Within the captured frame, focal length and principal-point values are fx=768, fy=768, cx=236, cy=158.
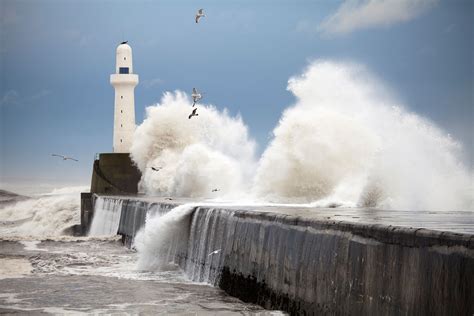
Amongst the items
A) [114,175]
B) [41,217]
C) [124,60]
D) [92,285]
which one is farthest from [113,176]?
[92,285]

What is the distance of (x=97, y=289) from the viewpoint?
10.9 metres

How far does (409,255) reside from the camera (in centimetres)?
604

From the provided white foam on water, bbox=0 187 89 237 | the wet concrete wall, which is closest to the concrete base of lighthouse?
the wet concrete wall

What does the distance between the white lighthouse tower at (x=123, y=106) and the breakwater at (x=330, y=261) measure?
891 inches

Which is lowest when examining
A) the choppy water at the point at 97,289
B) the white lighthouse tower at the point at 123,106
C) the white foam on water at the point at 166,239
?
the choppy water at the point at 97,289

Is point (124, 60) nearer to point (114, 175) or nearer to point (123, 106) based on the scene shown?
point (123, 106)

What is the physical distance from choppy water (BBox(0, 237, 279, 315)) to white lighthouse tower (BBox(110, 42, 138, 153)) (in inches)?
741

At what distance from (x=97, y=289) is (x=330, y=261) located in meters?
4.62

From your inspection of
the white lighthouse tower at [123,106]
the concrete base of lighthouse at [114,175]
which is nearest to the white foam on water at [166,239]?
the concrete base of lighthouse at [114,175]

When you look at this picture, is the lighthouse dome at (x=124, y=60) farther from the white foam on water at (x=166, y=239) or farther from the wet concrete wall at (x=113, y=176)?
the white foam on water at (x=166, y=239)

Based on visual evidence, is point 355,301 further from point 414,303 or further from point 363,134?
point 363,134

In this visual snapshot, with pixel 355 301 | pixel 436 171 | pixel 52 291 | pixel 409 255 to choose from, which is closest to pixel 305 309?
pixel 355 301

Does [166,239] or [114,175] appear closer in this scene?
[166,239]

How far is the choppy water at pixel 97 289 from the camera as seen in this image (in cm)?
927
